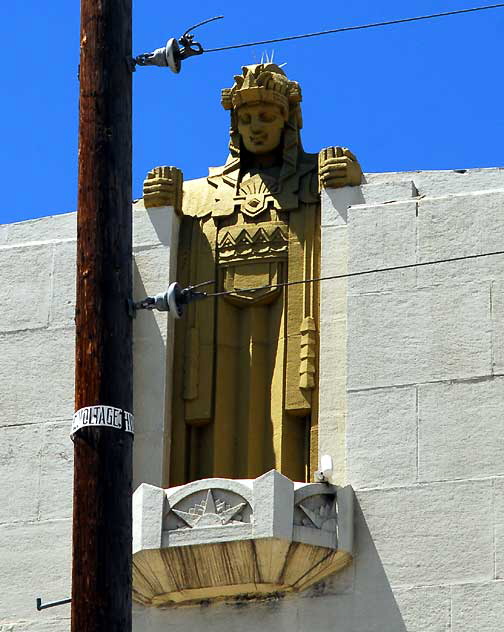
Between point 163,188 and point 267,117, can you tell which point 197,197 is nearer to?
point 163,188

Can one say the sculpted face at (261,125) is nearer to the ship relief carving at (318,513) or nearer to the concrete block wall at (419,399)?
the concrete block wall at (419,399)

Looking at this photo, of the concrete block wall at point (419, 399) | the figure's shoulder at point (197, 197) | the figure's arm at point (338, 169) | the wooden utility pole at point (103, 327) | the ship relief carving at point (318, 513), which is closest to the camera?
the wooden utility pole at point (103, 327)

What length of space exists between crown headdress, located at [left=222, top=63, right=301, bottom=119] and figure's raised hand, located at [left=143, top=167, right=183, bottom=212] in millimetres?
753

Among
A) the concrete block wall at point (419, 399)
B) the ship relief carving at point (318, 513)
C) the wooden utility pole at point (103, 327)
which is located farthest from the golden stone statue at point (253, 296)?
the wooden utility pole at point (103, 327)

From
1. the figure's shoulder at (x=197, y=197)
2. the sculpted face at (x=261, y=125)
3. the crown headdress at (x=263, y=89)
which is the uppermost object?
the crown headdress at (x=263, y=89)

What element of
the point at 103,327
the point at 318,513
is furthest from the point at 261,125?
the point at 103,327

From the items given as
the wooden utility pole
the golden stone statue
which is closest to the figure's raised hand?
the golden stone statue

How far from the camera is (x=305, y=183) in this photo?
651 inches

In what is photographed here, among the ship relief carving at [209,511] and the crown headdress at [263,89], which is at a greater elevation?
the crown headdress at [263,89]

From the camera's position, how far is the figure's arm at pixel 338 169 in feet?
53.3

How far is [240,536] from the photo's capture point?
14766 mm

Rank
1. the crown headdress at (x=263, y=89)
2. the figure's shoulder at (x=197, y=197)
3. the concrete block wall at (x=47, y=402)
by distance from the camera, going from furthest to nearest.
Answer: the figure's shoulder at (x=197, y=197) < the crown headdress at (x=263, y=89) < the concrete block wall at (x=47, y=402)

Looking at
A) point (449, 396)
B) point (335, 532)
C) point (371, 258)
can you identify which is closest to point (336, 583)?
point (335, 532)

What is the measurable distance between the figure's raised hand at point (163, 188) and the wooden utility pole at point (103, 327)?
4.52 m
